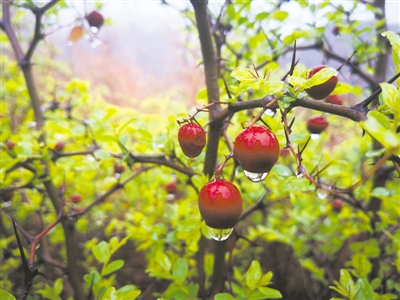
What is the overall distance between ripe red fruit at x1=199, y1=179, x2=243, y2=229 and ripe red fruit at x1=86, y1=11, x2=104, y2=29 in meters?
1.20

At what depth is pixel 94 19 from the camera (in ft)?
4.71

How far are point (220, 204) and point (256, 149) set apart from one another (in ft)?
0.40

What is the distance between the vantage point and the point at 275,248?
189 cm

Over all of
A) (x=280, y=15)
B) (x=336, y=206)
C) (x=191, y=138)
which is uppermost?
(x=280, y=15)

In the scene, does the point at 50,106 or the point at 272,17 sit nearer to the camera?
the point at 272,17

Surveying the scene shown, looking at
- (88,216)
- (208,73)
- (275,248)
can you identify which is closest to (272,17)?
(208,73)

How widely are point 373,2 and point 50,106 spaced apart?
5.51ft

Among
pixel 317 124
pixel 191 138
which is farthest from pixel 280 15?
pixel 191 138

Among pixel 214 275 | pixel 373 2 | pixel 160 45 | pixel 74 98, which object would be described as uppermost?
pixel 160 45

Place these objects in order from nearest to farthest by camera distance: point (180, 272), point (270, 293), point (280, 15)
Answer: point (270, 293)
point (180, 272)
point (280, 15)

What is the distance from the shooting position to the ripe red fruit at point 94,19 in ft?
4.70

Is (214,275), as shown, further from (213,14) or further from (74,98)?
(74,98)

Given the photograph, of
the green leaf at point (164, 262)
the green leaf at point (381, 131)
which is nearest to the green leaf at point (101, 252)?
the green leaf at point (164, 262)

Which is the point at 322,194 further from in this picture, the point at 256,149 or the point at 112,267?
the point at 112,267
